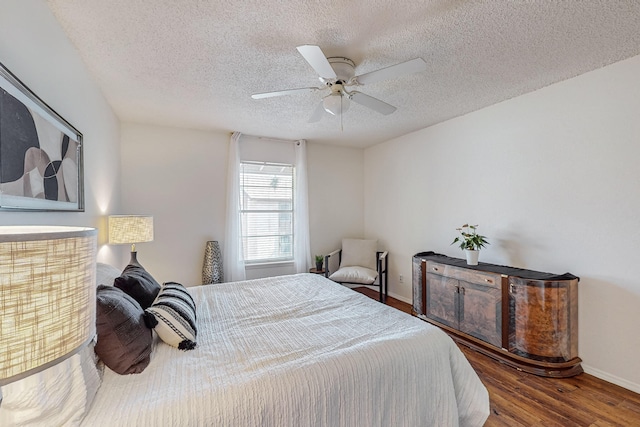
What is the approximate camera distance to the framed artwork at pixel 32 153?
3.80 ft

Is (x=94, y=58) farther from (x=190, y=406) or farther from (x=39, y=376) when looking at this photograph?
(x=190, y=406)

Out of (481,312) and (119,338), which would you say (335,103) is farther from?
(481,312)

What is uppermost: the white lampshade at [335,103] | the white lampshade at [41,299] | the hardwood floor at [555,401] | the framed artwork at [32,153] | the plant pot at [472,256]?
the white lampshade at [335,103]

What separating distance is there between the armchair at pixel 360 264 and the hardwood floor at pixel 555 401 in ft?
5.65

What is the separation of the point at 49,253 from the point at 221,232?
3572 millimetres

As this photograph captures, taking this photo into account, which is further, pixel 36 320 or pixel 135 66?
pixel 135 66

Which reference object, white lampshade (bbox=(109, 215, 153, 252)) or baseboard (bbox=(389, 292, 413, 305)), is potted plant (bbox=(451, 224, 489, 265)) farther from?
white lampshade (bbox=(109, 215, 153, 252))

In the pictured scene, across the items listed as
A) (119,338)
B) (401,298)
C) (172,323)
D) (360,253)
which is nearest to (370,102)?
(172,323)

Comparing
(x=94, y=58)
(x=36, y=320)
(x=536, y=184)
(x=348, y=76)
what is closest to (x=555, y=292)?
(x=536, y=184)

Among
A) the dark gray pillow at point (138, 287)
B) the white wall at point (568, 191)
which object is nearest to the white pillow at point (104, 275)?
the dark gray pillow at point (138, 287)

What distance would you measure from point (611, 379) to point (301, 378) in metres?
2.63

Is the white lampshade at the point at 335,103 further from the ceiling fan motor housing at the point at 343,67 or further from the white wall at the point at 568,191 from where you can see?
the white wall at the point at 568,191

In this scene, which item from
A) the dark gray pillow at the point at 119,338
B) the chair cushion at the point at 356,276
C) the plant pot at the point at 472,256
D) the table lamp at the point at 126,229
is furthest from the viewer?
the chair cushion at the point at 356,276

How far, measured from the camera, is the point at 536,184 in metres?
2.66
